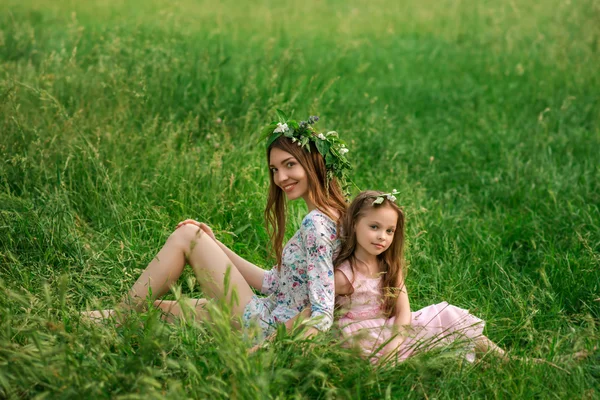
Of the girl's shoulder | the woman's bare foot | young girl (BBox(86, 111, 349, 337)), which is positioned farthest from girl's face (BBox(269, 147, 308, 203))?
Result: the woman's bare foot

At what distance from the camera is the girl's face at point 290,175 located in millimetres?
3178

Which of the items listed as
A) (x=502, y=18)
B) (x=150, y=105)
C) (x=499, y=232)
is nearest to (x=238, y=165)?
(x=150, y=105)

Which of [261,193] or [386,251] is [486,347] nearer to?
[386,251]

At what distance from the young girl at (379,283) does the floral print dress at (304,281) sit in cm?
11

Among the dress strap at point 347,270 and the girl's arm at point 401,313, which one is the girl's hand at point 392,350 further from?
the dress strap at point 347,270

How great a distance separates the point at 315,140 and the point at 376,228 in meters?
0.50

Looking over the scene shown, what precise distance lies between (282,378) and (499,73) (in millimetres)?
5615

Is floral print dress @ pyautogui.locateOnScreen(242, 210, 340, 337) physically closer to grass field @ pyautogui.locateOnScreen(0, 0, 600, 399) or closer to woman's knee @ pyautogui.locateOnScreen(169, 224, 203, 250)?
grass field @ pyautogui.locateOnScreen(0, 0, 600, 399)

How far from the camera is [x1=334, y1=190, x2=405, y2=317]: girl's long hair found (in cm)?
307

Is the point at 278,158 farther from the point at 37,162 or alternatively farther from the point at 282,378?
the point at 37,162

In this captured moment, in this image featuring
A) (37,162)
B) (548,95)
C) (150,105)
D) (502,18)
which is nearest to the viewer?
(37,162)

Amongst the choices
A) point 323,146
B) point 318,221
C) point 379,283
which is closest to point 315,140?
point 323,146

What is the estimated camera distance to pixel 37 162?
436 centimetres

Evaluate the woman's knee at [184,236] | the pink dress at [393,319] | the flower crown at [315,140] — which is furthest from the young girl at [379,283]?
the woman's knee at [184,236]
